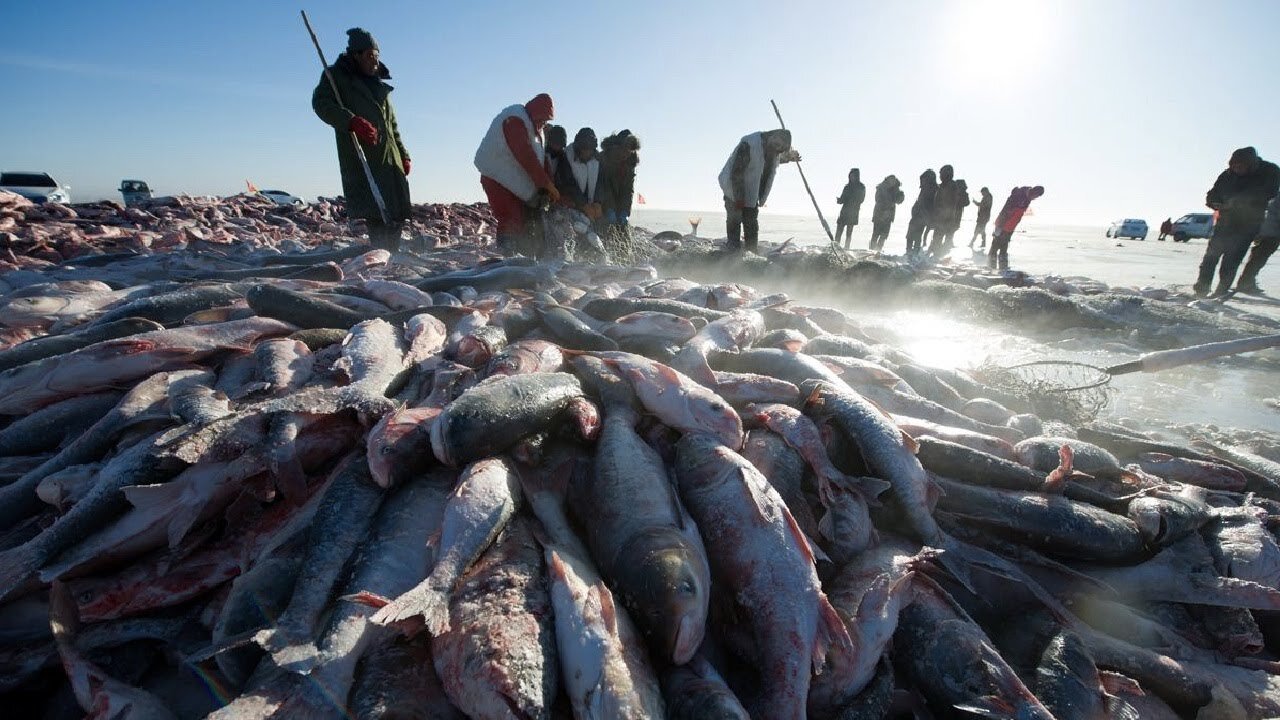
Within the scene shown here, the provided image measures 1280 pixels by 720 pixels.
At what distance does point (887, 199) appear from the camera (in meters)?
18.8

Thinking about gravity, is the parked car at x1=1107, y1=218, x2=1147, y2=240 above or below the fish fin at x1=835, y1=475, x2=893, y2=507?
above

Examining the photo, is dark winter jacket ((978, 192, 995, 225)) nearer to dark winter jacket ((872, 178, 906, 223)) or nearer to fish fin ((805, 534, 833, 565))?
dark winter jacket ((872, 178, 906, 223))

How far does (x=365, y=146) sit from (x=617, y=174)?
17.8 feet

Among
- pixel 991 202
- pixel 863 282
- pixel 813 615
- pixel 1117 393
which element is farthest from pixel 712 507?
pixel 991 202

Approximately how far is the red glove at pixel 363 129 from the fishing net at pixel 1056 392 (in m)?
8.35

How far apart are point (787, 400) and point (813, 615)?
58.6 inches

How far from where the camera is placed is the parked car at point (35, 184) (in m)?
17.8

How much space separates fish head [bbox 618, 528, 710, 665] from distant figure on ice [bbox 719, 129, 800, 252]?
A: 11231mm

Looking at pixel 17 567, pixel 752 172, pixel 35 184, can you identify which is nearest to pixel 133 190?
pixel 35 184

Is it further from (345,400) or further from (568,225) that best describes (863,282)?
(345,400)

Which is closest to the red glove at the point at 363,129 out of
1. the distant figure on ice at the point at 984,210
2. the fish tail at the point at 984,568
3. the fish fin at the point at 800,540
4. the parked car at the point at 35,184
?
the fish fin at the point at 800,540

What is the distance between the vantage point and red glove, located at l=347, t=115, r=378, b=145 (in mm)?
7523

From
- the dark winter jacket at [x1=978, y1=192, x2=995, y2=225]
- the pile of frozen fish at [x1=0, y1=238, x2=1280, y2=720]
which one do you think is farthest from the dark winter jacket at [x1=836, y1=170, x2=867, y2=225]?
the pile of frozen fish at [x1=0, y1=238, x2=1280, y2=720]

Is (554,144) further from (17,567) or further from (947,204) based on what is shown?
(947,204)
